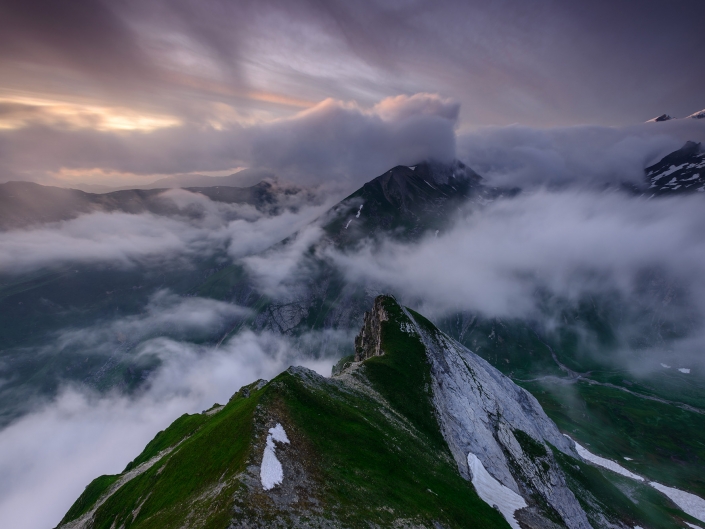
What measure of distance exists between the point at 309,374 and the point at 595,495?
11044 cm

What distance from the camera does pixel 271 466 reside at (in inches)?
1602

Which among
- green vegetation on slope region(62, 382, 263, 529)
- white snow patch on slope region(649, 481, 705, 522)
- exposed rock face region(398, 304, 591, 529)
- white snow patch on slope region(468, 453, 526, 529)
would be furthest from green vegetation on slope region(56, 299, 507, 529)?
white snow patch on slope region(649, 481, 705, 522)

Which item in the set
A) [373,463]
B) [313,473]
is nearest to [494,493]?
[373,463]

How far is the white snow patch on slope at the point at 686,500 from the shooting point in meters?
157

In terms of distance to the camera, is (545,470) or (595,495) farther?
(595,495)

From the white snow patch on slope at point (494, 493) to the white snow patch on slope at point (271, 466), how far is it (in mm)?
46071

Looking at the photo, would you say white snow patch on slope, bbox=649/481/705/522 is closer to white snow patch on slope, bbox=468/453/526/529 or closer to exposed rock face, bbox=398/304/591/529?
exposed rock face, bbox=398/304/591/529

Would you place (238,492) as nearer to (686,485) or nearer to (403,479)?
(403,479)

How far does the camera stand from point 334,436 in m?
54.2

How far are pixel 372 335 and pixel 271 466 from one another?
8450 centimetres

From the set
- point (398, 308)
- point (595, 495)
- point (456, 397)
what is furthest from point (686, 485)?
point (398, 308)

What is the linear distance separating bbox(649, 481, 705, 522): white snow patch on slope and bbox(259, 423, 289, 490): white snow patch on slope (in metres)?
216

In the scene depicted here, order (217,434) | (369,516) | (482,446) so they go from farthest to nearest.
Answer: (482,446) < (217,434) < (369,516)

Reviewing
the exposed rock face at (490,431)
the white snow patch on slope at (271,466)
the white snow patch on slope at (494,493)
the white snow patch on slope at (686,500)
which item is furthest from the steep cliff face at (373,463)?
the white snow patch on slope at (686,500)
